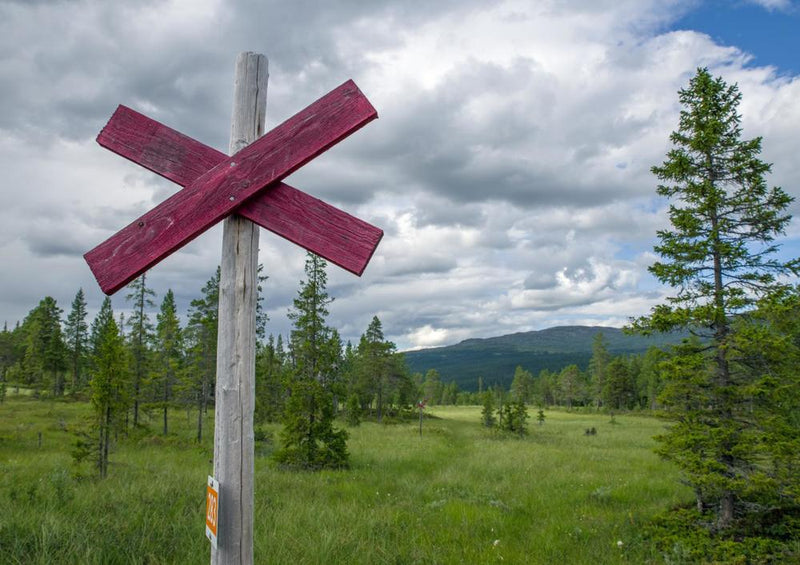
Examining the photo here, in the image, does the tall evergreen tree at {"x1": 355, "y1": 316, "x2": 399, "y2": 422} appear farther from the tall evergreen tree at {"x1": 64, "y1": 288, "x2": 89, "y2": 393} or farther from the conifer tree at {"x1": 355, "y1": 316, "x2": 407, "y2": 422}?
the tall evergreen tree at {"x1": 64, "y1": 288, "x2": 89, "y2": 393}

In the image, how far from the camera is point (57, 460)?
655 inches

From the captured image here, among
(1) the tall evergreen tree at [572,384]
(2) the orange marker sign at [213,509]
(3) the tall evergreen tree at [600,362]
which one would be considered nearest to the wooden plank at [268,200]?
(2) the orange marker sign at [213,509]

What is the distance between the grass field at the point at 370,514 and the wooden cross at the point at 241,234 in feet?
10.7

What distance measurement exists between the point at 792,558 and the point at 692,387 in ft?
9.33

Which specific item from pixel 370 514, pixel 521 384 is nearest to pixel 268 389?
pixel 370 514

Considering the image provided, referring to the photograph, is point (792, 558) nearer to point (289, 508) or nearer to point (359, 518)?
point (359, 518)

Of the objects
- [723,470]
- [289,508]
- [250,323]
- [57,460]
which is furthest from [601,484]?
[57,460]

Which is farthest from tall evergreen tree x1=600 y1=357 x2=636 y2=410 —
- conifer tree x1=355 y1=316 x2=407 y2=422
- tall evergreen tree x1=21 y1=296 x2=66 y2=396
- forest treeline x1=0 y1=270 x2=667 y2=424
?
tall evergreen tree x1=21 y1=296 x2=66 y2=396

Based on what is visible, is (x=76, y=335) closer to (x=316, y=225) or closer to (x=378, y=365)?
(x=378, y=365)

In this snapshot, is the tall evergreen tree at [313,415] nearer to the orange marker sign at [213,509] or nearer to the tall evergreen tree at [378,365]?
the orange marker sign at [213,509]

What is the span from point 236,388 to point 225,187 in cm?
112

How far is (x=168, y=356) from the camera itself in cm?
4331

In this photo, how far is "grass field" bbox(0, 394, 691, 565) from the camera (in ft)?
→ 17.1

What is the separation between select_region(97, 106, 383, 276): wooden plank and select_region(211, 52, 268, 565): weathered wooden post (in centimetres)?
18
